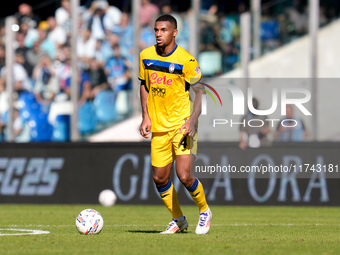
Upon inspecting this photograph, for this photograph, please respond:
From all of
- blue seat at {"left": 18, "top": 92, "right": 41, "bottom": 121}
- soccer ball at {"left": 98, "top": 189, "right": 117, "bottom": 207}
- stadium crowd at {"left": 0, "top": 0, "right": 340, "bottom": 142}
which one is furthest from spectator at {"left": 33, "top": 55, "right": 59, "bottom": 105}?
soccer ball at {"left": 98, "top": 189, "right": 117, "bottom": 207}

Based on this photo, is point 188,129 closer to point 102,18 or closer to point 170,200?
point 170,200

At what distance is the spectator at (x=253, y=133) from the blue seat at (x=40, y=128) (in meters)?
3.88

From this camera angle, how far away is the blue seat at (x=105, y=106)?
16.2 m

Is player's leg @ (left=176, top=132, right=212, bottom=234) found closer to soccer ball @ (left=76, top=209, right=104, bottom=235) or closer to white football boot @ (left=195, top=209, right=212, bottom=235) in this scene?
white football boot @ (left=195, top=209, right=212, bottom=235)

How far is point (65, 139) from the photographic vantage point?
1636 cm

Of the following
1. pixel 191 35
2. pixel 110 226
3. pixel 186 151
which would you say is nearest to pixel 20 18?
pixel 191 35

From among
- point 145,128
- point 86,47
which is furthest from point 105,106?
point 145,128

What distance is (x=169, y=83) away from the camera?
9.09 m

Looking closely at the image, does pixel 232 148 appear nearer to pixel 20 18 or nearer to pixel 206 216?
pixel 20 18

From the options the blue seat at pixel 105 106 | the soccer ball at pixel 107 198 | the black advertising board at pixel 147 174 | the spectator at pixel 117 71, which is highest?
the spectator at pixel 117 71

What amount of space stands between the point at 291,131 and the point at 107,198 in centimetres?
373

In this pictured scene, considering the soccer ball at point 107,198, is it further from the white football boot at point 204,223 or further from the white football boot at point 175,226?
the white football boot at point 204,223

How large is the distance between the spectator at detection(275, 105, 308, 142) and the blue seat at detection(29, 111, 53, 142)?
4.56 m

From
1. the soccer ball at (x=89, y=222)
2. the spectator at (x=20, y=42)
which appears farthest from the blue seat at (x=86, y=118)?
the soccer ball at (x=89, y=222)
